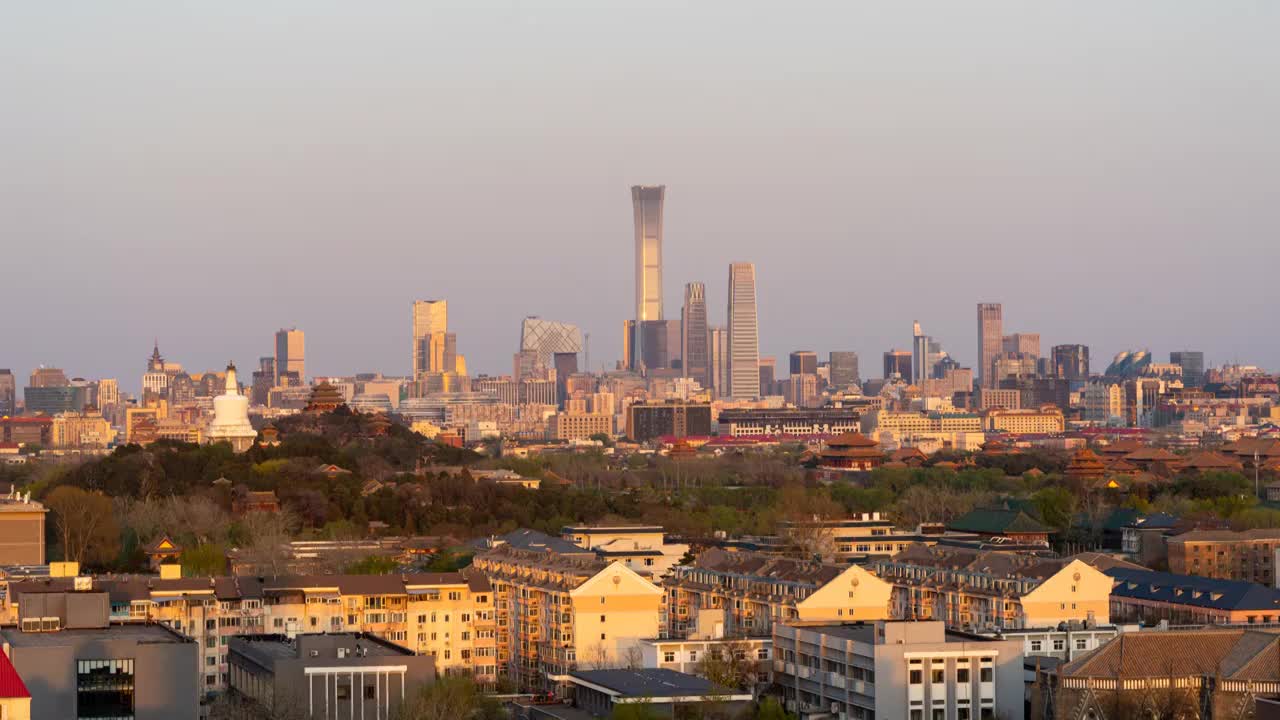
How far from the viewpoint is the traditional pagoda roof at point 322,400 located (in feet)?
347

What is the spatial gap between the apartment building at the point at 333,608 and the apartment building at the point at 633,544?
7.85 m

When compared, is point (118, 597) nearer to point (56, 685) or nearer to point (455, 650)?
point (455, 650)

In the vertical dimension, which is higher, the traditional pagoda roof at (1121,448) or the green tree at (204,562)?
the traditional pagoda roof at (1121,448)

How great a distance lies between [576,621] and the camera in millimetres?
48125

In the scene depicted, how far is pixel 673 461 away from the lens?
12319 centimetres

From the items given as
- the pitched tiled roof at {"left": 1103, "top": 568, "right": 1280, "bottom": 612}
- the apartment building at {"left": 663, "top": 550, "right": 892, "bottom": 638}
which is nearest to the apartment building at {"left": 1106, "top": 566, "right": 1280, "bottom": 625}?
the pitched tiled roof at {"left": 1103, "top": 568, "right": 1280, "bottom": 612}

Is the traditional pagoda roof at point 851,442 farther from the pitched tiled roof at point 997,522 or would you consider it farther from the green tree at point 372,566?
the green tree at point 372,566

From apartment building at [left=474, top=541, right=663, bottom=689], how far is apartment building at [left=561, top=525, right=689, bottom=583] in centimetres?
671

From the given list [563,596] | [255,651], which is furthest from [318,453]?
[255,651]

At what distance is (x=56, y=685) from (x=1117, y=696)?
15770 millimetres

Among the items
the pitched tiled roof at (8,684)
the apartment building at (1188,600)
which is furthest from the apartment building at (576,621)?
the pitched tiled roof at (8,684)

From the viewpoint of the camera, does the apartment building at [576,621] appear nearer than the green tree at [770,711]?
No

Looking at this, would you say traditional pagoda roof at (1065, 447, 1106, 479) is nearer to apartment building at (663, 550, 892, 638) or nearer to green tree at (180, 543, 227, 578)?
green tree at (180, 543, 227, 578)

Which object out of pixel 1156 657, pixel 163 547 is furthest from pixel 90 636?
pixel 163 547
